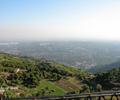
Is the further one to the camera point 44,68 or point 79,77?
point 44,68

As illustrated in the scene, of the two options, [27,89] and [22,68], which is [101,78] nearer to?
[27,89]

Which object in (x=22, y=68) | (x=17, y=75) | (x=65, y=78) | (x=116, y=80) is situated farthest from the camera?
(x=22, y=68)

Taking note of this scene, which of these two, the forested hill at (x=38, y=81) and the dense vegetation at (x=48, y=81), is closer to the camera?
the dense vegetation at (x=48, y=81)

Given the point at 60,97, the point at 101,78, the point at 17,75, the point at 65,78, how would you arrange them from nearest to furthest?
the point at 60,97
the point at 101,78
the point at 17,75
the point at 65,78

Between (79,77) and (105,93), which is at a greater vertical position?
(105,93)

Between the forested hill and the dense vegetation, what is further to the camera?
the forested hill

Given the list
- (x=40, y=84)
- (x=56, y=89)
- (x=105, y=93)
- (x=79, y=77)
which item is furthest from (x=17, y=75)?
(x=105, y=93)

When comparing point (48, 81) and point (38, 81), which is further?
point (48, 81)

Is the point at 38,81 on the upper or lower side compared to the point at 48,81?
upper

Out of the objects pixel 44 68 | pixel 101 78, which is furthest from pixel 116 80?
pixel 44 68
